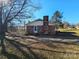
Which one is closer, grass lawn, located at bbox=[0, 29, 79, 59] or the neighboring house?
grass lawn, located at bbox=[0, 29, 79, 59]

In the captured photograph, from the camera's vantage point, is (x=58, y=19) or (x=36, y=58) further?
(x=58, y=19)

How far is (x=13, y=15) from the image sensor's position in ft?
83.6

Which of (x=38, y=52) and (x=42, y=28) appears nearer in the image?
(x=38, y=52)

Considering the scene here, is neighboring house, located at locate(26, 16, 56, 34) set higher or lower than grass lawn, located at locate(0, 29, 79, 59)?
higher

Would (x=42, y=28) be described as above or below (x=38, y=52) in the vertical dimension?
above

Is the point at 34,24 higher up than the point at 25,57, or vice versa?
the point at 34,24

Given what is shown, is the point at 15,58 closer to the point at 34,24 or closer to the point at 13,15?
the point at 13,15

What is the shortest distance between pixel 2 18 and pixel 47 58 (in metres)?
15.6

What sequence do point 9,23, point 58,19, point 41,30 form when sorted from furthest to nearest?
point 58,19 → point 41,30 → point 9,23

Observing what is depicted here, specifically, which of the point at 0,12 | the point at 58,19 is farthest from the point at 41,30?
the point at 58,19

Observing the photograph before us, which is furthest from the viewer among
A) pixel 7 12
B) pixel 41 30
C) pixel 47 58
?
pixel 41 30

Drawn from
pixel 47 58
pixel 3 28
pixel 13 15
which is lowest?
→ pixel 47 58

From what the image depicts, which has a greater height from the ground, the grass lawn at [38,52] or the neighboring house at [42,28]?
the neighboring house at [42,28]

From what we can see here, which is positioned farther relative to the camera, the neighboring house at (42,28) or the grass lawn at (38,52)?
the neighboring house at (42,28)
